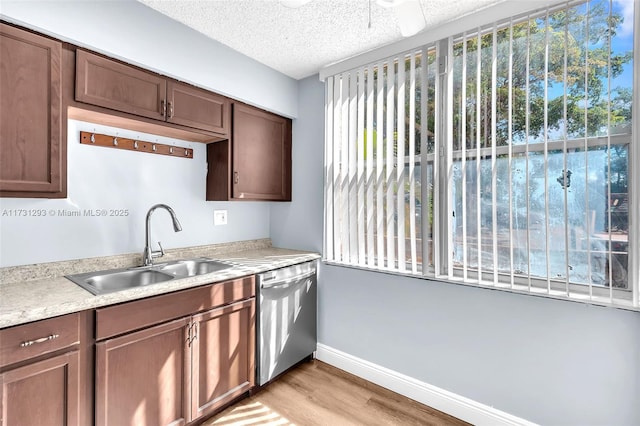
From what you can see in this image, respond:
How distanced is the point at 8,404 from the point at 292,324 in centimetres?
154

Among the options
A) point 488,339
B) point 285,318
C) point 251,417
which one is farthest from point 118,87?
point 488,339

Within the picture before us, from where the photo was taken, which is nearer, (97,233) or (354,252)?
(97,233)

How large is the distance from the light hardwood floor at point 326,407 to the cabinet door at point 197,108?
76.5 inches

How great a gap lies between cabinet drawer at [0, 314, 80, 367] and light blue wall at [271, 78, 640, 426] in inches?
68.2

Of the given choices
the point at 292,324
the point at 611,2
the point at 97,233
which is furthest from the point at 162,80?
the point at 611,2

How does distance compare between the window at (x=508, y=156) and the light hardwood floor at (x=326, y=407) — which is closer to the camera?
the window at (x=508, y=156)

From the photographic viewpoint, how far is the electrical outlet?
101 inches

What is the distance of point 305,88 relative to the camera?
2738 millimetres

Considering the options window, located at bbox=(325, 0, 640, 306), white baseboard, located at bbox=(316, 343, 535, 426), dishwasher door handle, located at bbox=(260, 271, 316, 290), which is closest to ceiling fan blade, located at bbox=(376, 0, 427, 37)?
window, located at bbox=(325, 0, 640, 306)

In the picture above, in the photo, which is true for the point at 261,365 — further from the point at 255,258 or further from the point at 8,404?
the point at 8,404

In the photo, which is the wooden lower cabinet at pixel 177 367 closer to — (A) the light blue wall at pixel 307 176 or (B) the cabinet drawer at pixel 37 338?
(B) the cabinet drawer at pixel 37 338

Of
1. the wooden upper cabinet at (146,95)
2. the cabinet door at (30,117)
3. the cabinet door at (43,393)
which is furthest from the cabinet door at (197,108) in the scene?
the cabinet door at (43,393)

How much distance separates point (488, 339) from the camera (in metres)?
1.79

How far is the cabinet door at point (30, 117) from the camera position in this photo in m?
1.33
